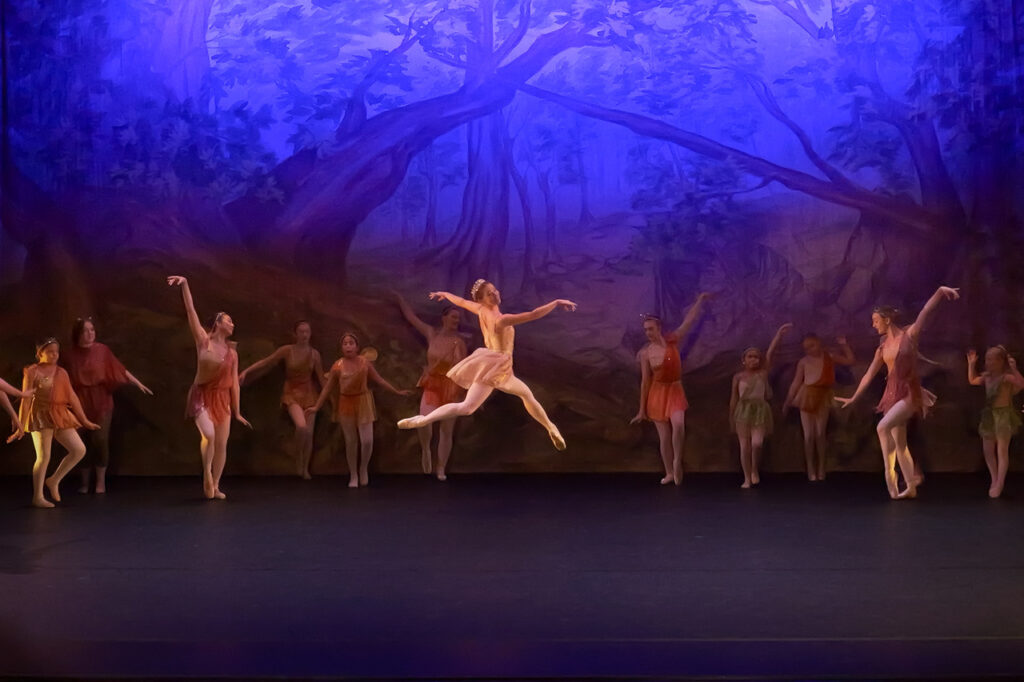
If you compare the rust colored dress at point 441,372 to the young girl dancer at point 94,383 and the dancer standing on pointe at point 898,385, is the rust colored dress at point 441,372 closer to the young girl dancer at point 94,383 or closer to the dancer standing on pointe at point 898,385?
the young girl dancer at point 94,383

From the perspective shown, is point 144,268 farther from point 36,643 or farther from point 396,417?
point 36,643

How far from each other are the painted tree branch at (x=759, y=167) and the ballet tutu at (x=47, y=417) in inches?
222

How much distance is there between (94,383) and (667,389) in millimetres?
4858

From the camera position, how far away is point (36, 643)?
4.22 metres

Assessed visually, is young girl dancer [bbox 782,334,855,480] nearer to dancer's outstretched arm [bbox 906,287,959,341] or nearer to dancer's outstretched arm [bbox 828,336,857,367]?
dancer's outstretched arm [bbox 828,336,857,367]

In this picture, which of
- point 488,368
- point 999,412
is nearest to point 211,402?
point 488,368

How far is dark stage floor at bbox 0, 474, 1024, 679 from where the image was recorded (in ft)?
13.1

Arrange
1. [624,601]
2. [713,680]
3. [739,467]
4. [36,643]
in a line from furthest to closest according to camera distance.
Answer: [739,467] < [624,601] < [36,643] < [713,680]

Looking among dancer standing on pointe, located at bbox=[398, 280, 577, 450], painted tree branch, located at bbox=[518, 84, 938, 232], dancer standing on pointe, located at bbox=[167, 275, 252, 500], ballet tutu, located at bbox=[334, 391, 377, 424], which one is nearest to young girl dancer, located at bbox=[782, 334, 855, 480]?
painted tree branch, located at bbox=[518, 84, 938, 232]

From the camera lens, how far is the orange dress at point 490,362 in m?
8.24

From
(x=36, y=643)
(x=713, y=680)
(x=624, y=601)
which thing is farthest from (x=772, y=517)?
(x=36, y=643)

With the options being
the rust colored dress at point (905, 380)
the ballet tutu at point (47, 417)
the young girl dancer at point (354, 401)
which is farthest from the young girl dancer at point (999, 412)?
the ballet tutu at point (47, 417)

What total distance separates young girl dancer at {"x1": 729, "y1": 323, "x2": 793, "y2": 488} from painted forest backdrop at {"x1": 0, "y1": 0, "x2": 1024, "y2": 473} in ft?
4.04

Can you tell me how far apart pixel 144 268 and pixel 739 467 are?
243 inches
